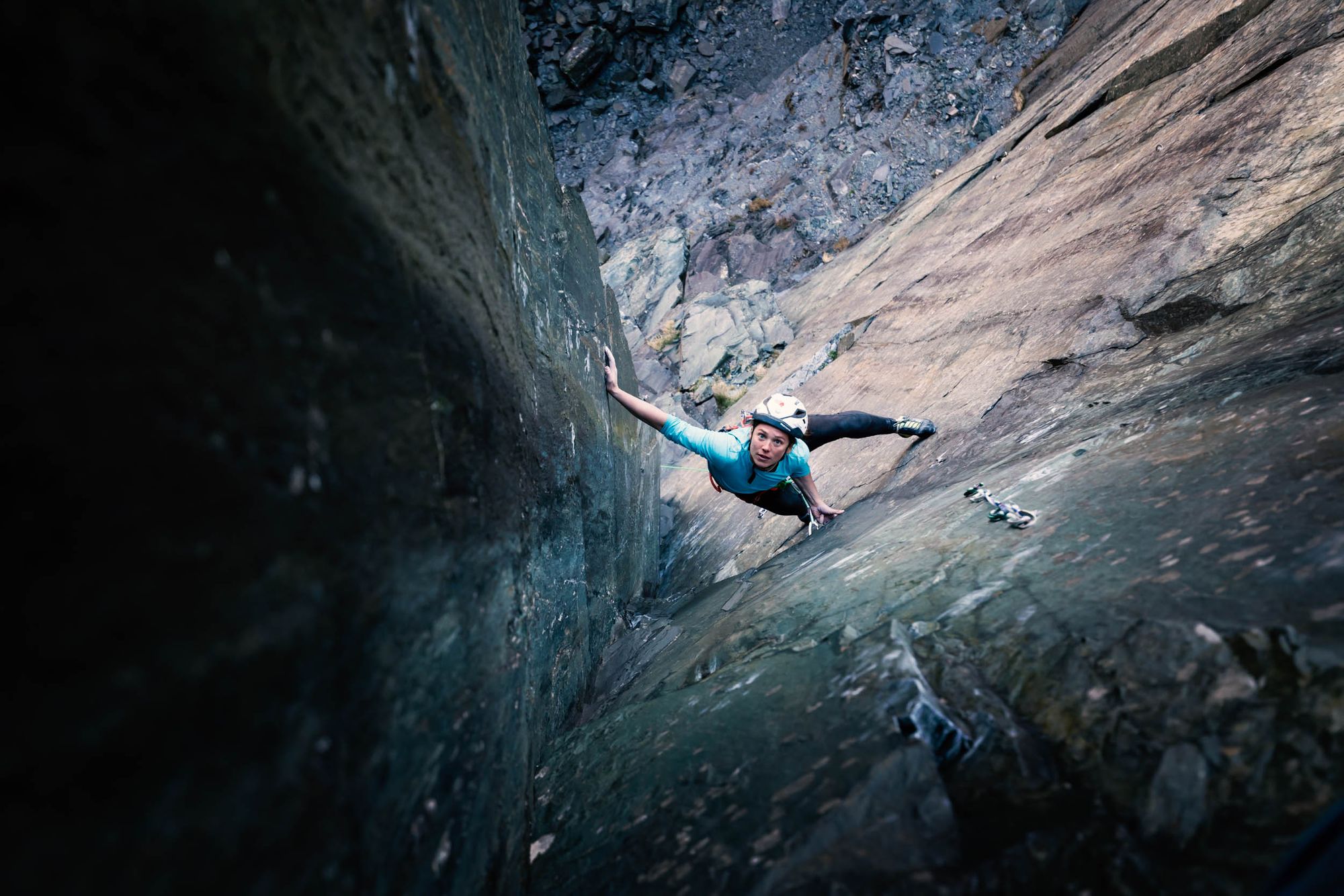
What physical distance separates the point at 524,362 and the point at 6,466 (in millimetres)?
1539

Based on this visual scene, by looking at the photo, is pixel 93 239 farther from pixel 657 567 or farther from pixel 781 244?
pixel 781 244

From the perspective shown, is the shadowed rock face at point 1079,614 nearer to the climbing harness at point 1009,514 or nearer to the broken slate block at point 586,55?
the climbing harness at point 1009,514

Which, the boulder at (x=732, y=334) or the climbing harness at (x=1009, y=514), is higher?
the boulder at (x=732, y=334)

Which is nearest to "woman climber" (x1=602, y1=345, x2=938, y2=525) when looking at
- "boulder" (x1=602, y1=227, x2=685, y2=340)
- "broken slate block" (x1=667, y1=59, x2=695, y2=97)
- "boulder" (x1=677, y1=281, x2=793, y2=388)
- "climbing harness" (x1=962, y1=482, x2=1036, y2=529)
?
"climbing harness" (x1=962, y1=482, x2=1036, y2=529)

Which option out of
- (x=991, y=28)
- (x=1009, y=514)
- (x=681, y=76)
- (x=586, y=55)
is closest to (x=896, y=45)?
(x=991, y=28)

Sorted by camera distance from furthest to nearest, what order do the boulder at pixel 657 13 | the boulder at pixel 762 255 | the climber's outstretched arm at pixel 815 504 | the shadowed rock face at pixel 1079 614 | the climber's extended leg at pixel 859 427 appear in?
the boulder at pixel 657 13
the boulder at pixel 762 255
the climber's extended leg at pixel 859 427
the climber's outstretched arm at pixel 815 504
the shadowed rock face at pixel 1079 614

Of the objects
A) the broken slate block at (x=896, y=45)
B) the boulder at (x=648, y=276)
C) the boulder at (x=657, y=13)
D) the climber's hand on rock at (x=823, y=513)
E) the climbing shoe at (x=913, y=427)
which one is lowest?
the climber's hand on rock at (x=823, y=513)

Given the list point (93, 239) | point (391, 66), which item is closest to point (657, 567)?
point (391, 66)

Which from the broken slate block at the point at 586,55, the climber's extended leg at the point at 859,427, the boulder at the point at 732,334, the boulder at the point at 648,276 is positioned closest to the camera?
the climber's extended leg at the point at 859,427

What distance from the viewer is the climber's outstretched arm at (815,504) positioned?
12.9 ft

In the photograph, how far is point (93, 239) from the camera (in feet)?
1.98

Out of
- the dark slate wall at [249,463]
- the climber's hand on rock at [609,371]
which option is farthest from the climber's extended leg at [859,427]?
the dark slate wall at [249,463]

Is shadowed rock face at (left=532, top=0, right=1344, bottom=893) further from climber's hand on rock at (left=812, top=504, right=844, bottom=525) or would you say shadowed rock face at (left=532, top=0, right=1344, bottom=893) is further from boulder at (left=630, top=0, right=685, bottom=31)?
boulder at (left=630, top=0, right=685, bottom=31)

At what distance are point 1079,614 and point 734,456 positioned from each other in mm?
2294
